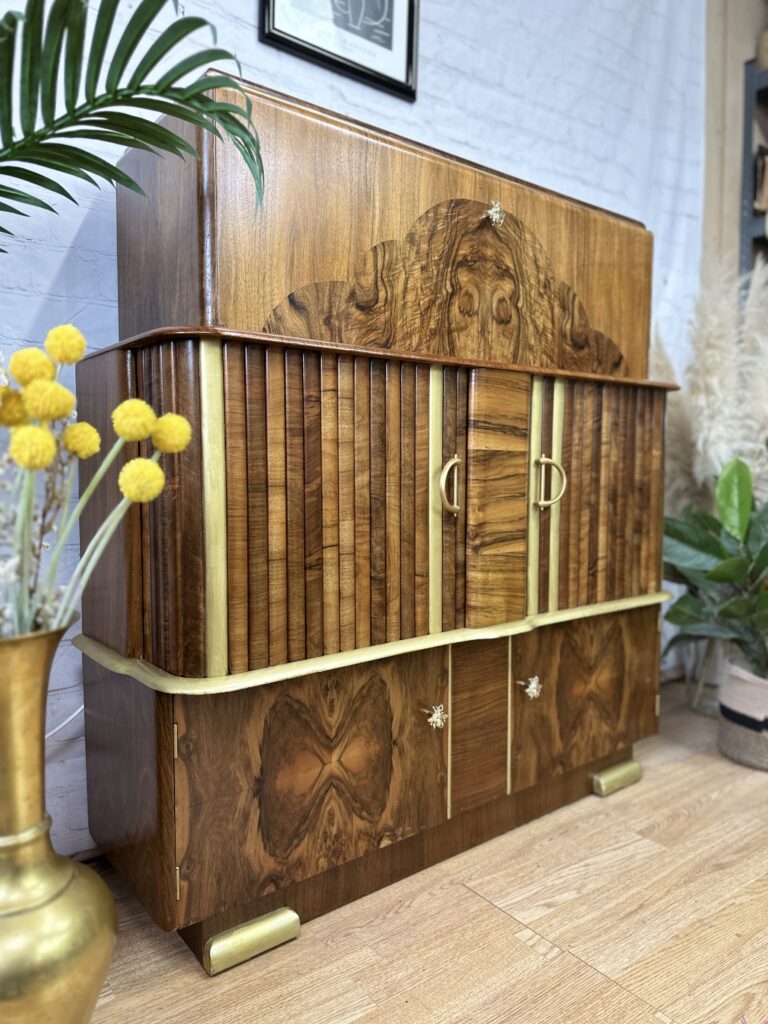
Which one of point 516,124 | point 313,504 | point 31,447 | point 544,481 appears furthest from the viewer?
point 516,124

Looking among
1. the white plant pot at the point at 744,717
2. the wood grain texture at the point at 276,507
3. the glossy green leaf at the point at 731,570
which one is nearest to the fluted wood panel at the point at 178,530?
the wood grain texture at the point at 276,507

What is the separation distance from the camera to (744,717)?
71.7 inches

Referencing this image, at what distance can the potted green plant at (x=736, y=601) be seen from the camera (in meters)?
1.77

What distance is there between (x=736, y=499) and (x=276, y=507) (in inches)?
49.6

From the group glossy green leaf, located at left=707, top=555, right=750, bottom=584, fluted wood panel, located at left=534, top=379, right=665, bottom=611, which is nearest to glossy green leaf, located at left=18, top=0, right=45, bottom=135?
fluted wood panel, located at left=534, top=379, right=665, bottom=611

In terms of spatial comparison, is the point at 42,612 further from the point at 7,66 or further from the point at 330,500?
the point at 7,66

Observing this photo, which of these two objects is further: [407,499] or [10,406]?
[407,499]

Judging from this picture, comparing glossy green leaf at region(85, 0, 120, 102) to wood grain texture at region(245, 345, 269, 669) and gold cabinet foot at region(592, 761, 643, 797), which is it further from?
gold cabinet foot at region(592, 761, 643, 797)

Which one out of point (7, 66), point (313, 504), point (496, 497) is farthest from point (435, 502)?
point (7, 66)

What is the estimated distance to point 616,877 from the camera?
136cm

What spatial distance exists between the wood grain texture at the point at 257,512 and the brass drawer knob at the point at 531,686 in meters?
0.62

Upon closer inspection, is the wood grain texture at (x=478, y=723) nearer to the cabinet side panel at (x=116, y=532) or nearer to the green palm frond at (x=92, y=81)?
the cabinet side panel at (x=116, y=532)

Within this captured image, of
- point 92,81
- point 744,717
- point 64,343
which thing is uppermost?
point 92,81

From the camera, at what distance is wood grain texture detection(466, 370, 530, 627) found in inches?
51.1
